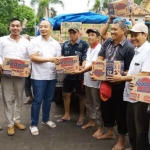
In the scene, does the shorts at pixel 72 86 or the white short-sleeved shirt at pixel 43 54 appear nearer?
the white short-sleeved shirt at pixel 43 54

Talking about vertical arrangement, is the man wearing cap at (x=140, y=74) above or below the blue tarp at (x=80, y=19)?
below

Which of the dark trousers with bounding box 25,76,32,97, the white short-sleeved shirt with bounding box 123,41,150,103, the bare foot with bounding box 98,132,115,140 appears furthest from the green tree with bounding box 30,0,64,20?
the white short-sleeved shirt with bounding box 123,41,150,103

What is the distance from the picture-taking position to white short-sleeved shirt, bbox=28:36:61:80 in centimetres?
440

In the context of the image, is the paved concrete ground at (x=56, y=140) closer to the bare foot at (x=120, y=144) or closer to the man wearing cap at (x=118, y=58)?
the bare foot at (x=120, y=144)

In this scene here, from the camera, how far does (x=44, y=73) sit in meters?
4.51

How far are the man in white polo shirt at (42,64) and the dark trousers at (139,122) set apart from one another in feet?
5.06

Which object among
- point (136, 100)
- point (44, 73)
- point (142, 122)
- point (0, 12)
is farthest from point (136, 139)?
Answer: point (0, 12)

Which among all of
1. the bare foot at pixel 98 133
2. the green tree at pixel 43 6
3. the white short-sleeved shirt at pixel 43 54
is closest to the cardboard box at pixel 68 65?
the white short-sleeved shirt at pixel 43 54

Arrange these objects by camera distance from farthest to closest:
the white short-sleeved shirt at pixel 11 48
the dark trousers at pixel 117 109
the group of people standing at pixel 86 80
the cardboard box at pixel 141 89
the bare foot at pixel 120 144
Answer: the white short-sleeved shirt at pixel 11 48, the bare foot at pixel 120 144, the dark trousers at pixel 117 109, the group of people standing at pixel 86 80, the cardboard box at pixel 141 89

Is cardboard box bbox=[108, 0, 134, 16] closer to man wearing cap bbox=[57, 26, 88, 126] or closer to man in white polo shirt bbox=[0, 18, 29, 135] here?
man wearing cap bbox=[57, 26, 88, 126]

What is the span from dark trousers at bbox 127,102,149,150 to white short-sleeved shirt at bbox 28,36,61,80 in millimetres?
1673

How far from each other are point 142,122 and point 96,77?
37.8 inches

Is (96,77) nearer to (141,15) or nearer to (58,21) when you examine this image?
(58,21)

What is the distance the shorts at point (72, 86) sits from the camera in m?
4.88
